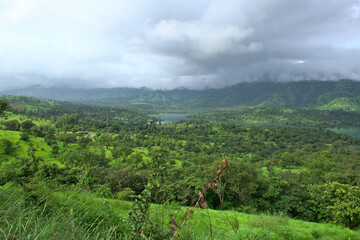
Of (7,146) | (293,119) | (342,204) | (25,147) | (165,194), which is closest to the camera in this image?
(165,194)

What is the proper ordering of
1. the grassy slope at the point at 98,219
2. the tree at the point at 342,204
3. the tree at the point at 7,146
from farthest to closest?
the tree at the point at 7,146 < the tree at the point at 342,204 < the grassy slope at the point at 98,219

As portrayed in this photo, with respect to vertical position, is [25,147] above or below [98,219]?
below

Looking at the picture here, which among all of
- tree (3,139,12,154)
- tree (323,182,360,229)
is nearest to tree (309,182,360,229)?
tree (323,182,360,229)

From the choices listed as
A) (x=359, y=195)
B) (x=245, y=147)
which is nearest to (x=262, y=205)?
(x=359, y=195)

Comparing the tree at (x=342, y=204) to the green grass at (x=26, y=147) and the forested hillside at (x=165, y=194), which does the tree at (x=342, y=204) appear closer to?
the forested hillside at (x=165, y=194)

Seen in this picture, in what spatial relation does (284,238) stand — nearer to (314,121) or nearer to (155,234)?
(155,234)

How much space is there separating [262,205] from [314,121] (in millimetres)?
178879

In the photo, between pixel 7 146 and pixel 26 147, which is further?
pixel 26 147

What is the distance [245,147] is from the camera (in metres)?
86.9

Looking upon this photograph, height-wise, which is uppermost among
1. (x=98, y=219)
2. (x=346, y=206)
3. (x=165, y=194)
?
(x=165, y=194)

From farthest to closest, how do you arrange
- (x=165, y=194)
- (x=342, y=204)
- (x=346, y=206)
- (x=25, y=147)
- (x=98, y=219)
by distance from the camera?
(x=25, y=147), (x=342, y=204), (x=346, y=206), (x=98, y=219), (x=165, y=194)

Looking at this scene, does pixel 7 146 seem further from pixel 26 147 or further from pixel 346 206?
pixel 346 206

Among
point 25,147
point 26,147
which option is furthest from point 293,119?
point 25,147

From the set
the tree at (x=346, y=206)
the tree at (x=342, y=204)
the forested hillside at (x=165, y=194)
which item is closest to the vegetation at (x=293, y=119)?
the forested hillside at (x=165, y=194)
